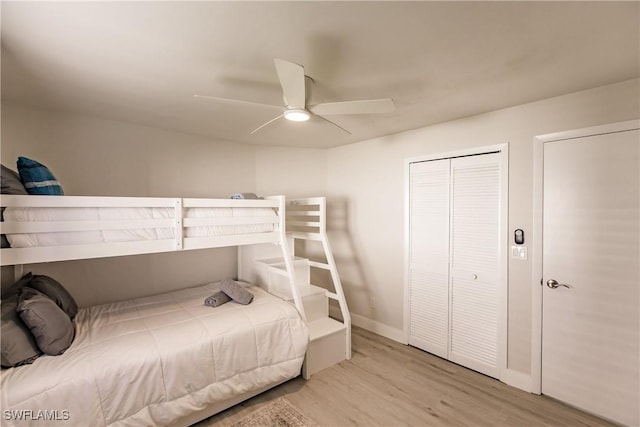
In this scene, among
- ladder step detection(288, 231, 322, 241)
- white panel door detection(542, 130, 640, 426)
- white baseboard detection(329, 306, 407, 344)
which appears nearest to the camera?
white panel door detection(542, 130, 640, 426)

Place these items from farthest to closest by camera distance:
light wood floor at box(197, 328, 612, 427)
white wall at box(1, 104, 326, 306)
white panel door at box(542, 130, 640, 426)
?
white wall at box(1, 104, 326, 306)
light wood floor at box(197, 328, 612, 427)
white panel door at box(542, 130, 640, 426)

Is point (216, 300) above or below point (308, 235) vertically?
below

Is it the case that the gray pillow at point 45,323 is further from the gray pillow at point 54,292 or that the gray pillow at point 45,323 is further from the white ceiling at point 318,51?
the white ceiling at point 318,51

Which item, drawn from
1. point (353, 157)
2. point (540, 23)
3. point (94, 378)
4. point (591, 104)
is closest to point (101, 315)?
point (94, 378)

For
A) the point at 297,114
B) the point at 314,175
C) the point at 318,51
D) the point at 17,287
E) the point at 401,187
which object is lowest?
the point at 17,287

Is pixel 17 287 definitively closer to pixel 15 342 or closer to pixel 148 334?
pixel 15 342

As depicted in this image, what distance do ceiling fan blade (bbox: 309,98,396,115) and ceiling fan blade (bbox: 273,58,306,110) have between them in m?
0.16

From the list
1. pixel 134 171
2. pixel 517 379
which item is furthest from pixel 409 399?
pixel 134 171

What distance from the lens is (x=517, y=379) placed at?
99.0 inches

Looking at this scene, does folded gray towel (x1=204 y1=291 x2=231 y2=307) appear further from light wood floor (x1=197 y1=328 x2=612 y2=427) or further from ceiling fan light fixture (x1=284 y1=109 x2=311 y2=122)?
ceiling fan light fixture (x1=284 y1=109 x2=311 y2=122)

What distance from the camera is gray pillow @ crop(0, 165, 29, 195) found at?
5.48ft

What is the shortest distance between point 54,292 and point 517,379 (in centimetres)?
381

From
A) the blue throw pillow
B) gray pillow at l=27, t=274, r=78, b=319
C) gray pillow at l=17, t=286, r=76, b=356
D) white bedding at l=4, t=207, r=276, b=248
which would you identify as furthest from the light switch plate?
gray pillow at l=27, t=274, r=78, b=319

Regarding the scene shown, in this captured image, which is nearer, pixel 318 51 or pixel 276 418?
pixel 318 51
